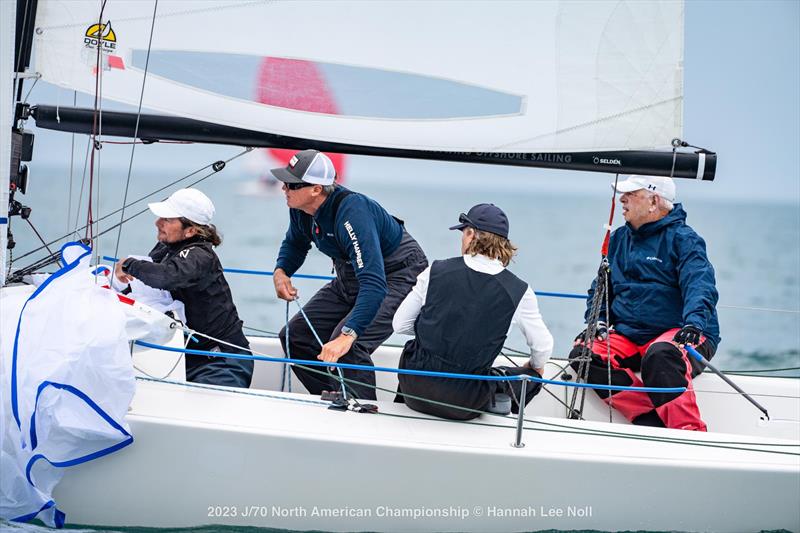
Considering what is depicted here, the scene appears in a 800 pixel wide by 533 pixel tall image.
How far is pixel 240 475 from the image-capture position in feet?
11.0

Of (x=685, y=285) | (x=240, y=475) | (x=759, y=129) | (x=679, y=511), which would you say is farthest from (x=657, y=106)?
(x=759, y=129)

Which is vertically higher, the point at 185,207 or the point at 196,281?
the point at 185,207

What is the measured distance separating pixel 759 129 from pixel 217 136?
36.4m

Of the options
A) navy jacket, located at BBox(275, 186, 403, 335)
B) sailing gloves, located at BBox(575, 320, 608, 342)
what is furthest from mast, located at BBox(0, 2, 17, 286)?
sailing gloves, located at BBox(575, 320, 608, 342)

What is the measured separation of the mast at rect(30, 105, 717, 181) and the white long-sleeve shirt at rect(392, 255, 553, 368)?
2.11 feet

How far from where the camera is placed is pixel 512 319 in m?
3.47

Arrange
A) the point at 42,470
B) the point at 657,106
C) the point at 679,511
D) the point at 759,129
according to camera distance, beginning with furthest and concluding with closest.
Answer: the point at 759,129 < the point at 657,106 < the point at 679,511 < the point at 42,470

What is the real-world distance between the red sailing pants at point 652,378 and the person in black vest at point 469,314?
70 cm

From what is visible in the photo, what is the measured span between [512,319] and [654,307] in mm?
1096

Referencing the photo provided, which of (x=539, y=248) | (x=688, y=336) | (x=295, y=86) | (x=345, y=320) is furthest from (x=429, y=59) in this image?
(x=539, y=248)

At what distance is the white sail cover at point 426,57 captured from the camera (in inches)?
153

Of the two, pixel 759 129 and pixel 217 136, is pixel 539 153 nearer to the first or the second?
pixel 217 136

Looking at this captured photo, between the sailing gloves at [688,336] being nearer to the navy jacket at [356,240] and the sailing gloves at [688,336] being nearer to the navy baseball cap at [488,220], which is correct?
the navy baseball cap at [488,220]

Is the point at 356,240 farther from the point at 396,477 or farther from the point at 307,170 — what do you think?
the point at 396,477
